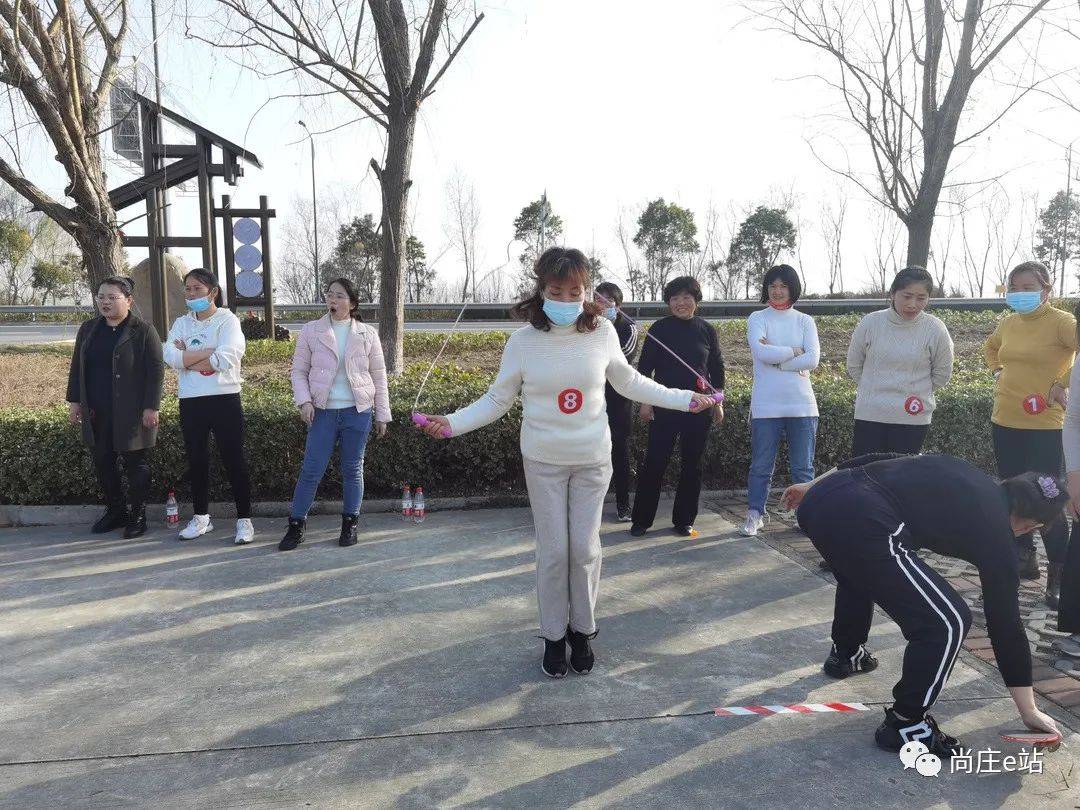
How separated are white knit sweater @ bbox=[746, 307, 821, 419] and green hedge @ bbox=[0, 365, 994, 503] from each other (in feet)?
4.50

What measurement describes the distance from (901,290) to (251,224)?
12026 mm

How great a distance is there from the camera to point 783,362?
564 centimetres

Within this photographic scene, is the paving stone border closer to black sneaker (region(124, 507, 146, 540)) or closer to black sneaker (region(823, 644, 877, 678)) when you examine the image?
black sneaker (region(823, 644, 877, 678))

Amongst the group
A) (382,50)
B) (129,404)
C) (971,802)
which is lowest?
(971,802)

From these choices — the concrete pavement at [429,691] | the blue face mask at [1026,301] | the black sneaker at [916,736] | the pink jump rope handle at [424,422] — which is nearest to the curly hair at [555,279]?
the pink jump rope handle at [424,422]

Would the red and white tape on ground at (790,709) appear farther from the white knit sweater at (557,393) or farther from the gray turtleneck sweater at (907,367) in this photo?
the gray turtleneck sweater at (907,367)

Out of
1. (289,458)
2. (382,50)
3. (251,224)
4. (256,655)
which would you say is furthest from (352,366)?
(251,224)

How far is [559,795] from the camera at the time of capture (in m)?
2.75

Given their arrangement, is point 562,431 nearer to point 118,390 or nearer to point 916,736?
point 916,736

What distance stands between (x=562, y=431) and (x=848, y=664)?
1620 mm

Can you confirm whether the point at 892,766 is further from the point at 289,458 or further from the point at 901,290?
the point at 289,458

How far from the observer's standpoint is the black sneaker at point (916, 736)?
9.69ft

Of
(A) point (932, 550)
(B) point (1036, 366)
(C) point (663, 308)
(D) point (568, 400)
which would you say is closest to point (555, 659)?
(D) point (568, 400)

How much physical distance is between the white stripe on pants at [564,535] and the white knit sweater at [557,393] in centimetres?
8
